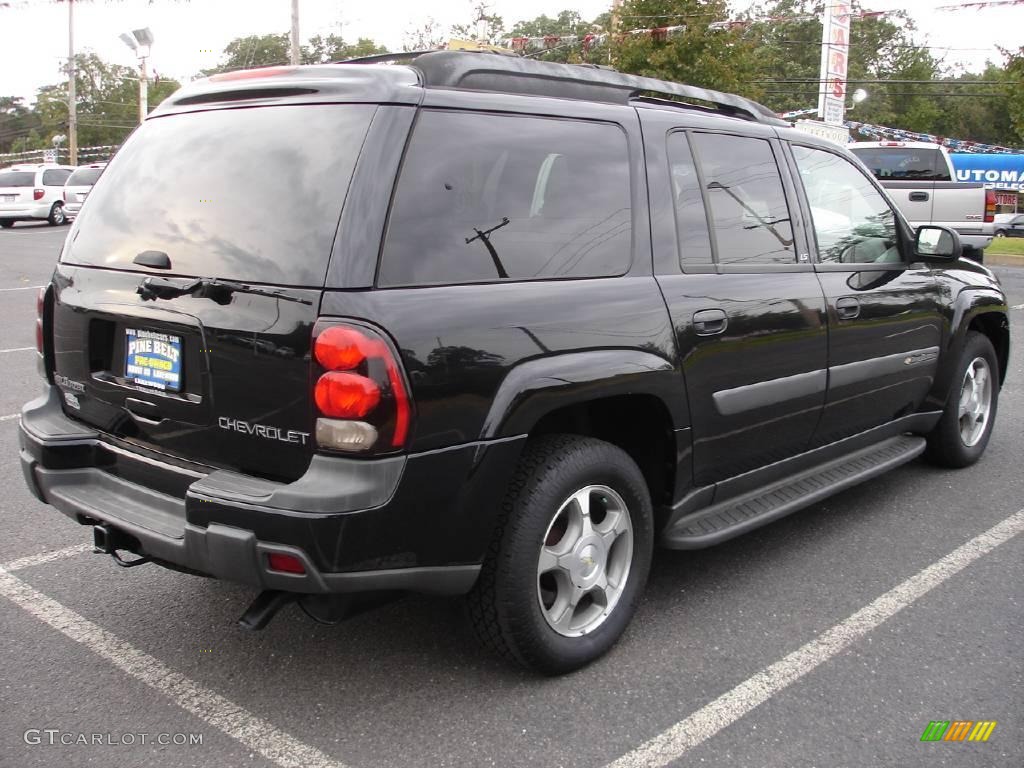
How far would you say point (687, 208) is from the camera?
138 inches

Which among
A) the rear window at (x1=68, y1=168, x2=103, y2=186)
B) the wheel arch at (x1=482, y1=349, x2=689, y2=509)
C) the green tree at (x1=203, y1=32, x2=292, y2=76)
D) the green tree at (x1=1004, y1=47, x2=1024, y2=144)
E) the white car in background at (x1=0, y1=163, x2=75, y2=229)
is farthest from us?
the green tree at (x1=203, y1=32, x2=292, y2=76)

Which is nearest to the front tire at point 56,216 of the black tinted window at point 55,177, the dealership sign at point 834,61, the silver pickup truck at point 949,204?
the black tinted window at point 55,177

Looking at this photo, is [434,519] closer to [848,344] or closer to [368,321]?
[368,321]

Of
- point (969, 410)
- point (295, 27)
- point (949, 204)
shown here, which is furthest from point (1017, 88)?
point (969, 410)

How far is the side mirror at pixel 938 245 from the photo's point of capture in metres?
4.57

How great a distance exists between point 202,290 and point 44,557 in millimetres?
1895

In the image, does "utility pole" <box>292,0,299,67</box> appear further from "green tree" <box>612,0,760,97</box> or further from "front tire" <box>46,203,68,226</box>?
"green tree" <box>612,0,760,97</box>

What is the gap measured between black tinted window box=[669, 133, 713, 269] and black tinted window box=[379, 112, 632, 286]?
0.83ft

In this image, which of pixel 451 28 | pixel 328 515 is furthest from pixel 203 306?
pixel 451 28

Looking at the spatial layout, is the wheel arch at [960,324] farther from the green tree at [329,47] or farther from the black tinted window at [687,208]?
the green tree at [329,47]

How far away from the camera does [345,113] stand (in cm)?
275

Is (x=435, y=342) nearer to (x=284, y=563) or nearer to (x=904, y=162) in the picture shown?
(x=284, y=563)

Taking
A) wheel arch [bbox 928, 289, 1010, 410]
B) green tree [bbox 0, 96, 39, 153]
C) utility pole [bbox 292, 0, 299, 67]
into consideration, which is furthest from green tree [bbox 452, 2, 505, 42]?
green tree [bbox 0, 96, 39, 153]

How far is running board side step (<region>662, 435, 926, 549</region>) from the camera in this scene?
3.49 metres
